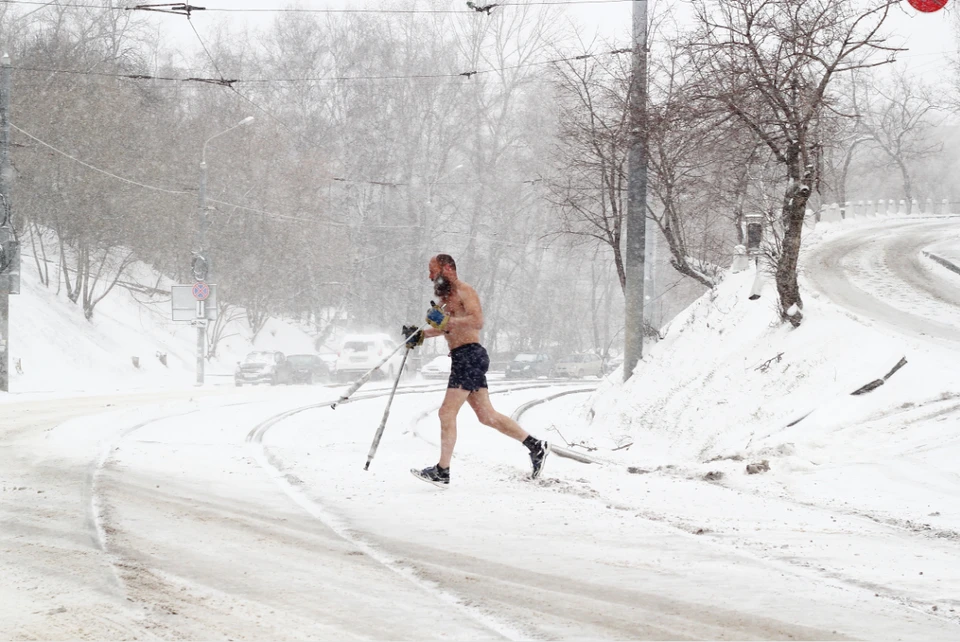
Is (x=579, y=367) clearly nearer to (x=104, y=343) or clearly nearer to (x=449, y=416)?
(x=104, y=343)

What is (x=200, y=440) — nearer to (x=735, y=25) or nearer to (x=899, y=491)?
(x=899, y=491)

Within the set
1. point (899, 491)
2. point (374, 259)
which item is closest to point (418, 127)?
point (374, 259)

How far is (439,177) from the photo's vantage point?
5272 centimetres

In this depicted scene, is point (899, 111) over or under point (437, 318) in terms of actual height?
over

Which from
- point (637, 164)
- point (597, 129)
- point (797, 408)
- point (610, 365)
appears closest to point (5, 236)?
point (597, 129)

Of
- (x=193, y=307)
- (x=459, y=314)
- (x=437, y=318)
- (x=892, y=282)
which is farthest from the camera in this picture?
(x=193, y=307)

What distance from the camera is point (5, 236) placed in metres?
24.6

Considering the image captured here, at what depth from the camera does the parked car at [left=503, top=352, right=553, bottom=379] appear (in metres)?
49.8

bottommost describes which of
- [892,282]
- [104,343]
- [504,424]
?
[504,424]

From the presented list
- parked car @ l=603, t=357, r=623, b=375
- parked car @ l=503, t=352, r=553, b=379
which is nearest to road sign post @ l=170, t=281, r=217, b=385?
parked car @ l=503, t=352, r=553, b=379

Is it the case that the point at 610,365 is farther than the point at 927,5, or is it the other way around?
the point at 610,365

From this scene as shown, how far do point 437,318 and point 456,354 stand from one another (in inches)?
16.2

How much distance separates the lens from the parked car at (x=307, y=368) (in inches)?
1681

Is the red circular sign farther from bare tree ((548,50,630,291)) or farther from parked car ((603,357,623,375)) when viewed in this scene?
parked car ((603,357,623,375))
